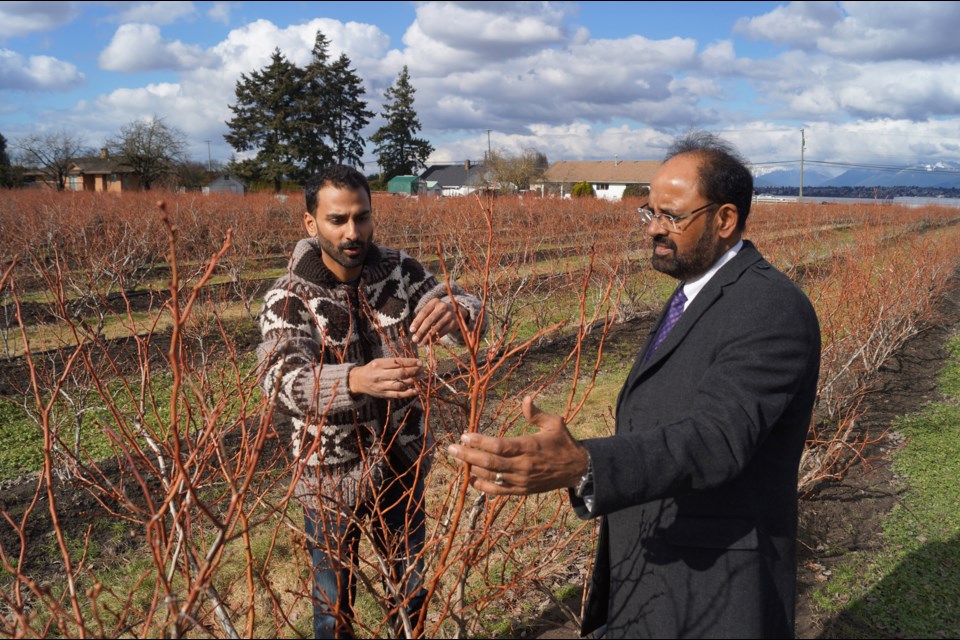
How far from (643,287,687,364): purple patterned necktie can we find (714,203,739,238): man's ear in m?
0.18

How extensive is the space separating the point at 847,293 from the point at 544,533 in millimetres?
3741

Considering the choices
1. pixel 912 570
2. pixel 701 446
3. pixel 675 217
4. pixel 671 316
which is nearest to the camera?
pixel 701 446

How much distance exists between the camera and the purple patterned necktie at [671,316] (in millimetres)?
1709

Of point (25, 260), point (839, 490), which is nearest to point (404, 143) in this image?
point (25, 260)

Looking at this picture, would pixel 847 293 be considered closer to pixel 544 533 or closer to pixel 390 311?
pixel 544 533

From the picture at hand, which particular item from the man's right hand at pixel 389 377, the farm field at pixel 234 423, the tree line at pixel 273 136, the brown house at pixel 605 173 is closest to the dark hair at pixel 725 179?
the farm field at pixel 234 423

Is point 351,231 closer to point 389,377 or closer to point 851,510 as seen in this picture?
point 389,377

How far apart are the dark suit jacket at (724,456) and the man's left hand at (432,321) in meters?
0.60

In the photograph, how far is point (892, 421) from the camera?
5.74m

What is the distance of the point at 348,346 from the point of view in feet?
7.11

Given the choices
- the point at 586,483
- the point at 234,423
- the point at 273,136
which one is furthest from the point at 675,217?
the point at 273,136

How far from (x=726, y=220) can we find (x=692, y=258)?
0.12 m

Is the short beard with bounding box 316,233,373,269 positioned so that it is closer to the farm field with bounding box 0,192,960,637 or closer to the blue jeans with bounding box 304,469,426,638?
the farm field with bounding box 0,192,960,637

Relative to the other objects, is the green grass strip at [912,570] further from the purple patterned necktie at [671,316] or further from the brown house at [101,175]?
the brown house at [101,175]
